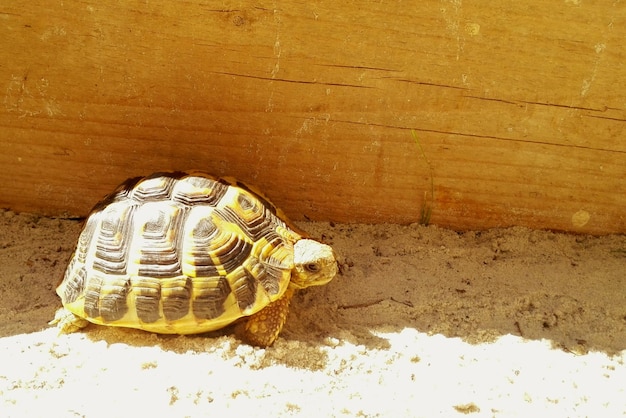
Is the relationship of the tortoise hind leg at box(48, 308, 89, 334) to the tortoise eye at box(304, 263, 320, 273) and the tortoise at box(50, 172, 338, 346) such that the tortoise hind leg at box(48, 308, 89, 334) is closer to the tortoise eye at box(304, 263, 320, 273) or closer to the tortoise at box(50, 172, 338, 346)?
the tortoise at box(50, 172, 338, 346)

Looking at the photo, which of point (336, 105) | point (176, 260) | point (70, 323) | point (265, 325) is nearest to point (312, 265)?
point (265, 325)

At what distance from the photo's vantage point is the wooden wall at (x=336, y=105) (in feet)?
7.32

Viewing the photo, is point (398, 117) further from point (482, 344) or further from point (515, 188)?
point (482, 344)

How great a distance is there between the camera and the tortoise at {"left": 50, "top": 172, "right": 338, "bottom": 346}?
207cm

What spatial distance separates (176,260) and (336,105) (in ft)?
3.04

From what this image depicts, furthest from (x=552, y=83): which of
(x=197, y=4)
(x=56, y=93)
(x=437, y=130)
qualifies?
(x=56, y=93)

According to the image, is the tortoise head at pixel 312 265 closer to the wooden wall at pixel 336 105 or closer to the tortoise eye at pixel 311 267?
the tortoise eye at pixel 311 267

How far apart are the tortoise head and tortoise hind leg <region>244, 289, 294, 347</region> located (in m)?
0.15

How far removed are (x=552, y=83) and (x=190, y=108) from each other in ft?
4.98

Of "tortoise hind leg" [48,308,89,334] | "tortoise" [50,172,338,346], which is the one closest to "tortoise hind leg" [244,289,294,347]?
"tortoise" [50,172,338,346]

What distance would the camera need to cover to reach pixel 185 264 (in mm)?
2090

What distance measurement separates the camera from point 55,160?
2568 mm

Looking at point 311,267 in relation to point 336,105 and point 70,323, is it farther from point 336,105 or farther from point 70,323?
point 70,323

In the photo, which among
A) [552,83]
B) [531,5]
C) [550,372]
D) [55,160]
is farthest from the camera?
[55,160]
